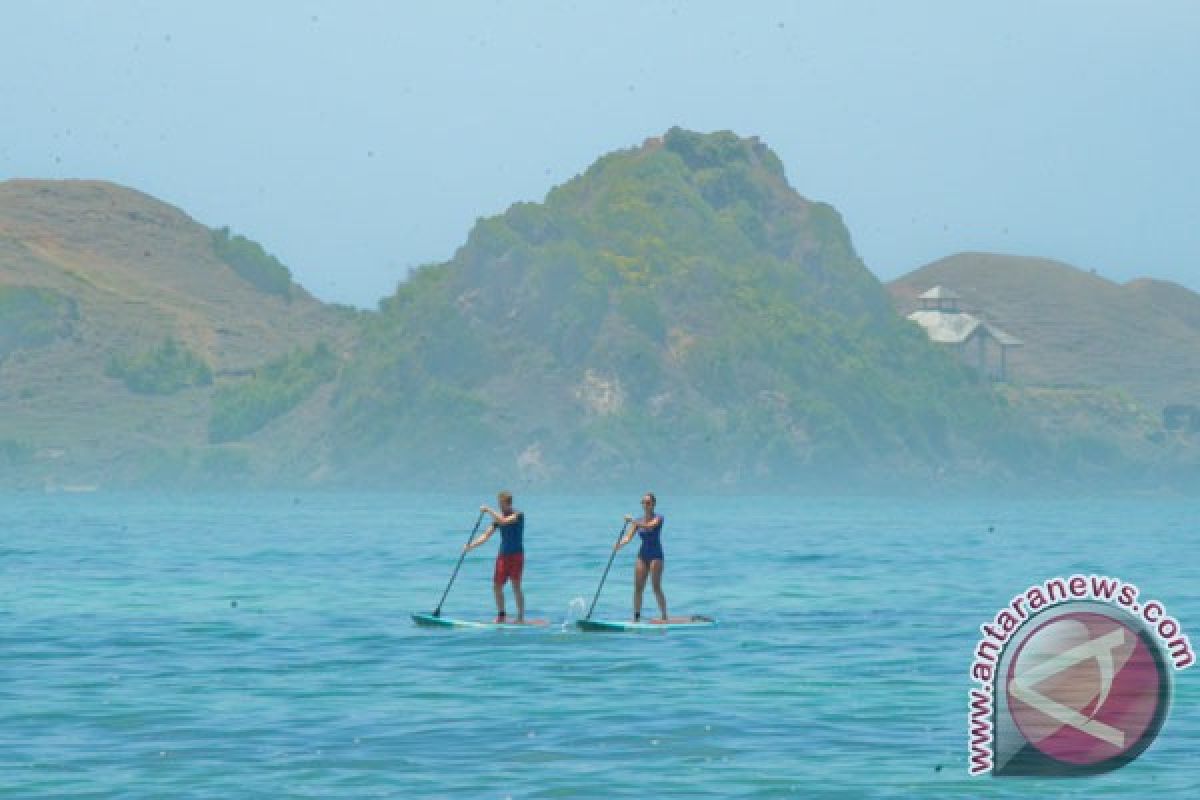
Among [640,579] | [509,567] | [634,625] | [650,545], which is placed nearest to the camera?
[650,545]

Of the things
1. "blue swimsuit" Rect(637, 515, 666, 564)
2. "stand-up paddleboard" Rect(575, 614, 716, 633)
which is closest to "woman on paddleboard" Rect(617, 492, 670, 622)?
"blue swimsuit" Rect(637, 515, 666, 564)

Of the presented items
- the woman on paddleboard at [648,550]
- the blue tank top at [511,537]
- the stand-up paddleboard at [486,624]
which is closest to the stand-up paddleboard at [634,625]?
the woman on paddleboard at [648,550]

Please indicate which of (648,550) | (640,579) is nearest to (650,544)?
(648,550)

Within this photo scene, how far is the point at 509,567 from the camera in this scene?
39500 millimetres

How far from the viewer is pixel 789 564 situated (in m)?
71.3

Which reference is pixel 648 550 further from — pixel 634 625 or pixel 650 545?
pixel 634 625

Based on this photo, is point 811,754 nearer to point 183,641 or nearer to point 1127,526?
point 183,641

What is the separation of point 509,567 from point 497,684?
7.13 meters

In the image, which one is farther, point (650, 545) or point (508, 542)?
point (650, 545)

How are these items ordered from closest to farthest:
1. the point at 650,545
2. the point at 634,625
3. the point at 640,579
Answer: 1. the point at 650,545
2. the point at 640,579
3. the point at 634,625

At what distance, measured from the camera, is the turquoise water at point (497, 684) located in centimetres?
2417

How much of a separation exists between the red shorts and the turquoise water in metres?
1.15

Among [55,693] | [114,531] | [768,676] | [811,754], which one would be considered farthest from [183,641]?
[114,531]

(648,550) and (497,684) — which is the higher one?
(648,550)
